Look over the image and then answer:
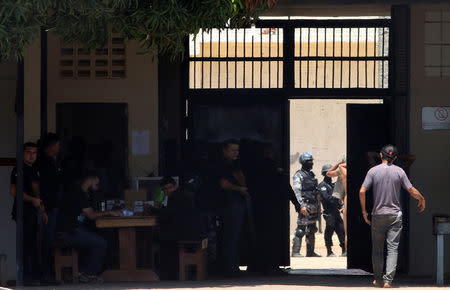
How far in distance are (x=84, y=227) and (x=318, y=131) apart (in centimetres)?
1078

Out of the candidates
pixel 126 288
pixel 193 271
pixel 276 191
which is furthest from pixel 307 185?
pixel 126 288

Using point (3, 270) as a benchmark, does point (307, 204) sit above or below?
above

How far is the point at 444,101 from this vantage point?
1731 cm

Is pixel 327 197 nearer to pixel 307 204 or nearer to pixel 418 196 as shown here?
Result: pixel 307 204

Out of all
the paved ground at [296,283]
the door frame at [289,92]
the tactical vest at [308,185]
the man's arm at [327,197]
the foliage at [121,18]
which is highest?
the foliage at [121,18]

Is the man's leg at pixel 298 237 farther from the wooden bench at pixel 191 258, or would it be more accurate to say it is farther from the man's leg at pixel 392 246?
the man's leg at pixel 392 246

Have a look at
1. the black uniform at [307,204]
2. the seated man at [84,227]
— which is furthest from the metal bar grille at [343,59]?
the black uniform at [307,204]

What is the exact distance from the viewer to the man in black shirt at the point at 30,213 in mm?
15688

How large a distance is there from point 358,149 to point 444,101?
130 cm

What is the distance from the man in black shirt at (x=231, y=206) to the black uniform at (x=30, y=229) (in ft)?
8.17

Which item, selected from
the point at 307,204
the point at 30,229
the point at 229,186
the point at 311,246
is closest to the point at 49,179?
the point at 30,229

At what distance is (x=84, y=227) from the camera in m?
16.3

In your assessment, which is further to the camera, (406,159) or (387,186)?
(406,159)

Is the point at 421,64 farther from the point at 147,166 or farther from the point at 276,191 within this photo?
the point at 147,166
